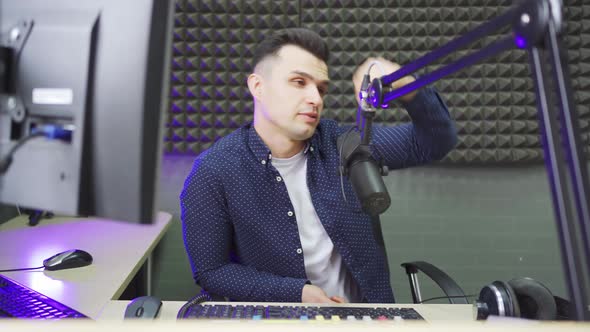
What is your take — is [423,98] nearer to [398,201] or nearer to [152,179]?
[152,179]

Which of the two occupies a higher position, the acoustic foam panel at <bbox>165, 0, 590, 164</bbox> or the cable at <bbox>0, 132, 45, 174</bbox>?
the acoustic foam panel at <bbox>165, 0, 590, 164</bbox>

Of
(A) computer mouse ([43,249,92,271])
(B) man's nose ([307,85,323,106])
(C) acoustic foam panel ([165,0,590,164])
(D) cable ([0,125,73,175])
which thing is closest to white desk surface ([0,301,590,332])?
(D) cable ([0,125,73,175])

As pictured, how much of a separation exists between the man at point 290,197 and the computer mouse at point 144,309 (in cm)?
36

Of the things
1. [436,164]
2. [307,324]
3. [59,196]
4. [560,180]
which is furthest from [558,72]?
[436,164]

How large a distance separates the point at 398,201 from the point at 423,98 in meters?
1.10

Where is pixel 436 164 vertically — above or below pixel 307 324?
above

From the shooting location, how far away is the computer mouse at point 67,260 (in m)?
1.23

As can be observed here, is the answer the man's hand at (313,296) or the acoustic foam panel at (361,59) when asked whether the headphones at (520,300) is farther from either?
the acoustic foam panel at (361,59)

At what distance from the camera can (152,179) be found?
0.51 m

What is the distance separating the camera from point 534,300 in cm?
77

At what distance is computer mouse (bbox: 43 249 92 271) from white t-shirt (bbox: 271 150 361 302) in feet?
1.95

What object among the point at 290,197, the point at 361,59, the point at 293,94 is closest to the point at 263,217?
the point at 290,197

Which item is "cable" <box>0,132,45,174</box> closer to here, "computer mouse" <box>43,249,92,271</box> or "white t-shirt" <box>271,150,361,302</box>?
"computer mouse" <box>43,249,92,271</box>

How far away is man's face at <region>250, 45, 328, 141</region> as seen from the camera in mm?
1385
